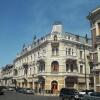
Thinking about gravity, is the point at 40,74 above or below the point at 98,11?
below

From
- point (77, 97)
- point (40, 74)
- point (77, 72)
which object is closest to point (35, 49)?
point (40, 74)

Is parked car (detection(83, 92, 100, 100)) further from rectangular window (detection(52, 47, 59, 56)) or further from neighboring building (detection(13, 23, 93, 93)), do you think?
rectangular window (detection(52, 47, 59, 56))

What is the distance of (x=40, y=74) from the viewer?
66.7 m

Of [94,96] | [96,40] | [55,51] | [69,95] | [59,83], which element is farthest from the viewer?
[55,51]

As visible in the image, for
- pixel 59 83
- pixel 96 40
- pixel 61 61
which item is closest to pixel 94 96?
pixel 96 40

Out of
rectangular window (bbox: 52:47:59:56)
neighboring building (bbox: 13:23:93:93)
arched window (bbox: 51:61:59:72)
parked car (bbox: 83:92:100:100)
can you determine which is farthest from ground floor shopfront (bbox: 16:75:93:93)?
parked car (bbox: 83:92:100:100)

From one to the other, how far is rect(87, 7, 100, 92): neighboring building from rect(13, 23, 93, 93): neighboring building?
20.2 meters

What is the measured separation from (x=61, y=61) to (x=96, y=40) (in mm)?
21380

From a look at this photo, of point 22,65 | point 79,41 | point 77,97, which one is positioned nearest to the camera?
point 77,97

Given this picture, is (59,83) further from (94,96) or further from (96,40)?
(94,96)

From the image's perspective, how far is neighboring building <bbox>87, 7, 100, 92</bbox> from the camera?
42.8 m

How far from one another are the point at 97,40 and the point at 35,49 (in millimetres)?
32643

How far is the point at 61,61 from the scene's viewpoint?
211ft

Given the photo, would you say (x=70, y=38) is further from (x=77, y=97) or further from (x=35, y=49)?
(x=77, y=97)
